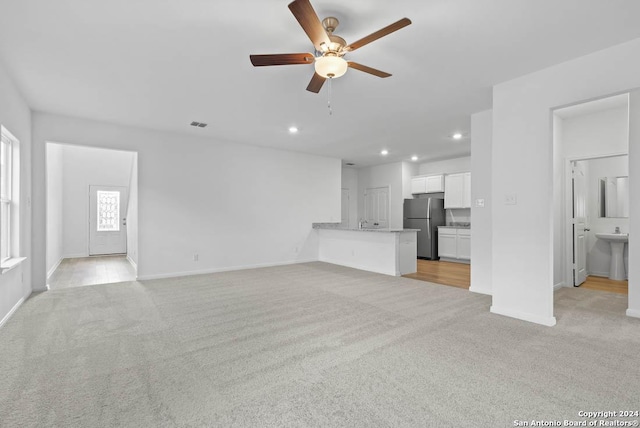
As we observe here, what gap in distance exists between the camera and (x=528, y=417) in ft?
5.70

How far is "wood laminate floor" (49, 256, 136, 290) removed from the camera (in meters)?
5.37

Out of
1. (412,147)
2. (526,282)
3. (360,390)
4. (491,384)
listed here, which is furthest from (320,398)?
(412,147)

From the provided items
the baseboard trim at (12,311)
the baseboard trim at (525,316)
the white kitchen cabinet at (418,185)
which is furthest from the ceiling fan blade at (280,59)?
the white kitchen cabinet at (418,185)

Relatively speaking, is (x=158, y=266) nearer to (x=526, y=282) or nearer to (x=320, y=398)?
(x=320, y=398)

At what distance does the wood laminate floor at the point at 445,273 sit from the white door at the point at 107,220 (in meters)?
8.39

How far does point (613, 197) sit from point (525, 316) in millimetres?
4045

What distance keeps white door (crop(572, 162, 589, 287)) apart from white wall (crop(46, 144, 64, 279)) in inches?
370

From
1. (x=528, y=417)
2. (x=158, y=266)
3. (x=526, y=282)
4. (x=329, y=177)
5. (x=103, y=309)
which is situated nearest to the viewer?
(x=528, y=417)

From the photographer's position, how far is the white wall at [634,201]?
3.28m

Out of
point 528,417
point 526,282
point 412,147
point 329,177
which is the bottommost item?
point 528,417

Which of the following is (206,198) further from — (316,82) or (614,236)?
(614,236)

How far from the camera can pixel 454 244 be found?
25.2 feet

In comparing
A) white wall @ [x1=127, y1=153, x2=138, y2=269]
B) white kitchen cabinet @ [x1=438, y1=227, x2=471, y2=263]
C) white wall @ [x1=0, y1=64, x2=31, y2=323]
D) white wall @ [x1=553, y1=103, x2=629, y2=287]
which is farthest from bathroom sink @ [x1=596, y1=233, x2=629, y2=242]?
white wall @ [x1=0, y1=64, x2=31, y2=323]

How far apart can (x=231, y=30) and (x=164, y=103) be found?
2139 millimetres
